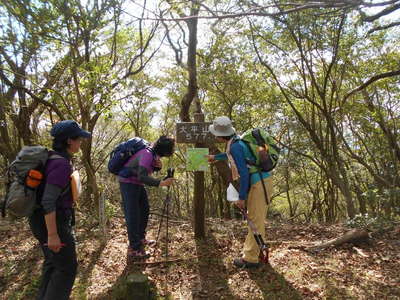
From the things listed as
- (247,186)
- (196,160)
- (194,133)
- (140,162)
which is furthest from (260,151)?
(140,162)

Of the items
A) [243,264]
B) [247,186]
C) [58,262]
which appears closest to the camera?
[58,262]

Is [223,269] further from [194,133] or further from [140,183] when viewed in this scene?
[194,133]

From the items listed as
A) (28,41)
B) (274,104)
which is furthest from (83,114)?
(274,104)

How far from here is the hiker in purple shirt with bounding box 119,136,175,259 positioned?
4523mm

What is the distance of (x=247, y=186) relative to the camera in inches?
174

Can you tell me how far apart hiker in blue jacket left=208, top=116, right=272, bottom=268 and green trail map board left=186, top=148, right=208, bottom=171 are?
65 cm

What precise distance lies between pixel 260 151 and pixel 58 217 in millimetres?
2715

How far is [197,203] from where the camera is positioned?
586 cm

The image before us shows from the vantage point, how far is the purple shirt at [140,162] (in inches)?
178

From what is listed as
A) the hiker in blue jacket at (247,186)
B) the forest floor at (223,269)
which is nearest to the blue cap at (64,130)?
the hiker in blue jacket at (247,186)

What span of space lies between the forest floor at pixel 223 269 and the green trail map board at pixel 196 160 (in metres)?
1.52

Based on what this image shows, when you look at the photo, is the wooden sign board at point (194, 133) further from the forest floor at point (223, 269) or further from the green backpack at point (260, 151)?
the forest floor at point (223, 269)

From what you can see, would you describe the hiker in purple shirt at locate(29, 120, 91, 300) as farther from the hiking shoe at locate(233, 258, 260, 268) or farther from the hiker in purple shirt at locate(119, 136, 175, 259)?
the hiking shoe at locate(233, 258, 260, 268)

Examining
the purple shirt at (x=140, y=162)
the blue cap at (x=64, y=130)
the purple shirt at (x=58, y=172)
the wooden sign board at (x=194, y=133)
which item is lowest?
the purple shirt at (x=58, y=172)
